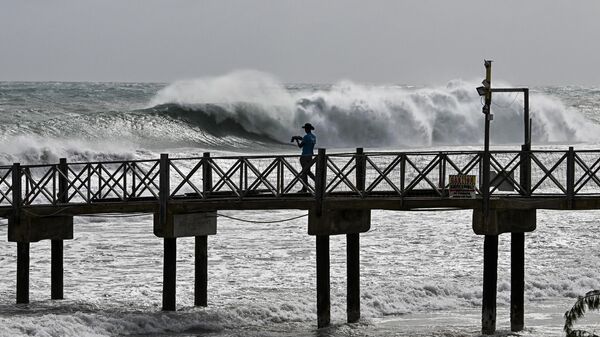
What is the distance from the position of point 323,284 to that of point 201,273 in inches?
127

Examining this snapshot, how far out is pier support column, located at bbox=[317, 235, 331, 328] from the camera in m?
26.5

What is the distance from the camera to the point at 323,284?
26.5 m

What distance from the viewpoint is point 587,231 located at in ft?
140

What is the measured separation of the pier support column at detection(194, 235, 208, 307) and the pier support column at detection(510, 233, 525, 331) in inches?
236

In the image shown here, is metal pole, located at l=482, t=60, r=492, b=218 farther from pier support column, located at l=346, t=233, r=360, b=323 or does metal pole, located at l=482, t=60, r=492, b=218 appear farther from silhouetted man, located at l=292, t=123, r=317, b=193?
silhouetted man, located at l=292, t=123, r=317, b=193

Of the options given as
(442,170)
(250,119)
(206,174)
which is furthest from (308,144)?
(250,119)

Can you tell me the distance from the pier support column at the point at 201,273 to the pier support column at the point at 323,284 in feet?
10.2

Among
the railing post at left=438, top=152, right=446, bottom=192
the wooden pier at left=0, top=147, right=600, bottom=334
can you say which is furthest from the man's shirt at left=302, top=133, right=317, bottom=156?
the railing post at left=438, top=152, right=446, bottom=192

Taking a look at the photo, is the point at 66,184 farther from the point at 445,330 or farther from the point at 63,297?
the point at 445,330

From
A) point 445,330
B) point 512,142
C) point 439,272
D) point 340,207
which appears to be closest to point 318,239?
point 340,207

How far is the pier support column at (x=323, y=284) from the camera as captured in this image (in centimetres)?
2648

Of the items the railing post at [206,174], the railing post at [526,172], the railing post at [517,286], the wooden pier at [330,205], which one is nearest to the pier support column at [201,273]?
the wooden pier at [330,205]

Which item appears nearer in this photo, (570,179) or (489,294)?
(570,179)

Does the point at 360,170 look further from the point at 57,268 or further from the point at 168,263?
the point at 57,268
